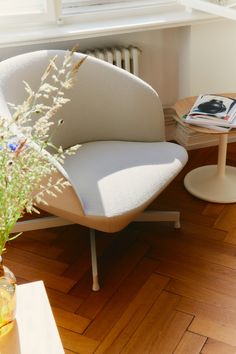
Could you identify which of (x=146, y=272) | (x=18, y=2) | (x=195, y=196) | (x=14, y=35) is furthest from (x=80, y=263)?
(x=18, y=2)

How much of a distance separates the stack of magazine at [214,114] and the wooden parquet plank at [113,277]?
1.92ft

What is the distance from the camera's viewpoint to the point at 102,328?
1.80m

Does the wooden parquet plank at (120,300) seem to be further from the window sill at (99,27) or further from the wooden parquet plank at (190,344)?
the window sill at (99,27)

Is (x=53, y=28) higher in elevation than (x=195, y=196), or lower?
higher

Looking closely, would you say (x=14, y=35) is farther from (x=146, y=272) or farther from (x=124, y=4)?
(x=146, y=272)

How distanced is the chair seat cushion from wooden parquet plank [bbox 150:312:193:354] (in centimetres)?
43

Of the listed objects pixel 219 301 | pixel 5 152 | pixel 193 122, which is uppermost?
pixel 5 152

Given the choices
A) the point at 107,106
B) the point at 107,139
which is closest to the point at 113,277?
the point at 107,139

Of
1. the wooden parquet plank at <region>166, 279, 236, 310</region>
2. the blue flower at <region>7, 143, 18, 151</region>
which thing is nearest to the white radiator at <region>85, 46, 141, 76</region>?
the wooden parquet plank at <region>166, 279, 236, 310</region>

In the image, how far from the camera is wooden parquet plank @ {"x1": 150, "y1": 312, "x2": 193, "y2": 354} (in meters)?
1.71

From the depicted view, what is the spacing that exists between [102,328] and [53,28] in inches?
57.7

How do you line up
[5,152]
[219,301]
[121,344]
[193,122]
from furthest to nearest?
1. [193,122]
2. [219,301]
3. [121,344]
4. [5,152]

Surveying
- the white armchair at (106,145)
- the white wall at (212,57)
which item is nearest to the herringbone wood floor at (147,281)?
the white armchair at (106,145)

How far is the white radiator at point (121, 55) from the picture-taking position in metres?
2.59
